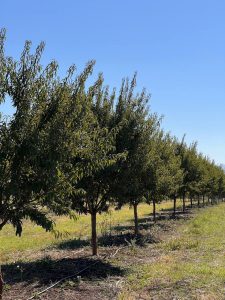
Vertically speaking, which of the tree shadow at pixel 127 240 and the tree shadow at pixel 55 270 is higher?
the tree shadow at pixel 127 240

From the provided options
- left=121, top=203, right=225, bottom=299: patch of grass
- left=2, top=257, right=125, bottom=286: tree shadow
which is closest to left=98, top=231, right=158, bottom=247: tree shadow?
left=121, top=203, right=225, bottom=299: patch of grass

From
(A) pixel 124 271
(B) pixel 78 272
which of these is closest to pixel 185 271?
(A) pixel 124 271

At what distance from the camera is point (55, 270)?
41.3ft

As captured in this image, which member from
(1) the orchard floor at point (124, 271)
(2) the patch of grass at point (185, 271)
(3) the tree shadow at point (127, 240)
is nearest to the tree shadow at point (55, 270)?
(1) the orchard floor at point (124, 271)

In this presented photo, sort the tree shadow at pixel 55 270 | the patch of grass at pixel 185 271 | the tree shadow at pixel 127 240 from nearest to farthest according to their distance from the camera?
the patch of grass at pixel 185 271
the tree shadow at pixel 55 270
the tree shadow at pixel 127 240

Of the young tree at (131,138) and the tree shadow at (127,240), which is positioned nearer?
the young tree at (131,138)

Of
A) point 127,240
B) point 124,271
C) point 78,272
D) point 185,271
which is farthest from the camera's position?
point 127,240

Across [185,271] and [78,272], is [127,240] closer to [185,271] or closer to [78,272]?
[185,271]

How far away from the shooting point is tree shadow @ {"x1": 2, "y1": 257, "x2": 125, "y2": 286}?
11664mm

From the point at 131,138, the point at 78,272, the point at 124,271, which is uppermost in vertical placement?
the point at 131,138

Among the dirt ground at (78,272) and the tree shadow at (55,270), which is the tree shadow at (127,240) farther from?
the tree shadow at (55,270)

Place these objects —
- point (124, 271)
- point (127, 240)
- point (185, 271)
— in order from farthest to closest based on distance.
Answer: point (127, 240)
point (124, 271)
point (185, 271)

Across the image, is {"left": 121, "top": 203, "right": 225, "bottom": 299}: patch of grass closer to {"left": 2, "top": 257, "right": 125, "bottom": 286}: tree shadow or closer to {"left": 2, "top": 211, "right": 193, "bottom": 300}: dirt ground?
{"left": 2, "top": 211, "right": 193, "bottom": 300}: dirt ground

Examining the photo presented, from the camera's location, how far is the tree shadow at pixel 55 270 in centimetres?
1166
